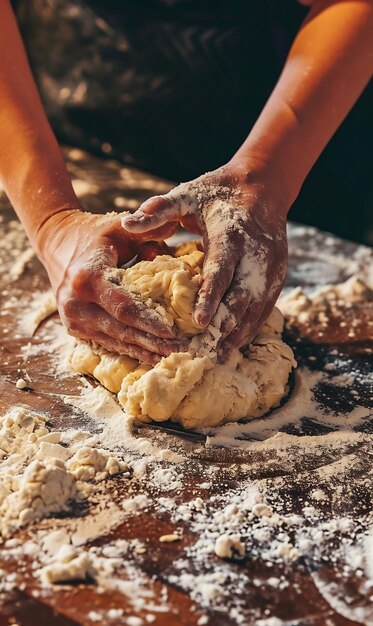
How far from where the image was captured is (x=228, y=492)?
4.21ft

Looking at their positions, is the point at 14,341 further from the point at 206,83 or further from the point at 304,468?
the point at 206,83

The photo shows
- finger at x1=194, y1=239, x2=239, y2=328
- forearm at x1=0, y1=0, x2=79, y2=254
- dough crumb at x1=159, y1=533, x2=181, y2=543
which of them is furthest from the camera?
forearm at x1=0, y1=0, x2=79, y2=254

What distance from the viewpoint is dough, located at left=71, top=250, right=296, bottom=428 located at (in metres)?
1.43

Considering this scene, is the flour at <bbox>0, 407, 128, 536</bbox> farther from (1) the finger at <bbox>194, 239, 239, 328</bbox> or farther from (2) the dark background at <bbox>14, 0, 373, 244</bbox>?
(2) the dark background at <bbox>14, 0, 373, 244</bbox>

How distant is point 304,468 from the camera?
1.37 meters

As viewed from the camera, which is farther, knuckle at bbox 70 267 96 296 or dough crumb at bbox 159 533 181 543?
knuckle at bbox 70 267 96 296

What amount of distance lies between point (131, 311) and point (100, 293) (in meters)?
0.08

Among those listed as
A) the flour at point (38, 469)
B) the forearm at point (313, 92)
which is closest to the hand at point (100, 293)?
the flour at point (38, 469)

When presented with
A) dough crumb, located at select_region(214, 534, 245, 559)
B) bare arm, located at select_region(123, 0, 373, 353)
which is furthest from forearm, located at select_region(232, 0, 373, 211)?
dough crumb, located at select_region(214, 534, 245, 559)

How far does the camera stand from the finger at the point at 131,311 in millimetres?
1443

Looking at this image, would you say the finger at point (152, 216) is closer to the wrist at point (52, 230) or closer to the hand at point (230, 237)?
the hand at point (230, 237)

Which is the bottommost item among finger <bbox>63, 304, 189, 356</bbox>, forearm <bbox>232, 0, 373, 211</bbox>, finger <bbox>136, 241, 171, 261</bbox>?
finger <bbox>63, 304, 189, 356</bbox>

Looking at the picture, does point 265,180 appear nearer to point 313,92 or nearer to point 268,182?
point 268,182

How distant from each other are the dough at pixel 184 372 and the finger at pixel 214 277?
0.03 m
